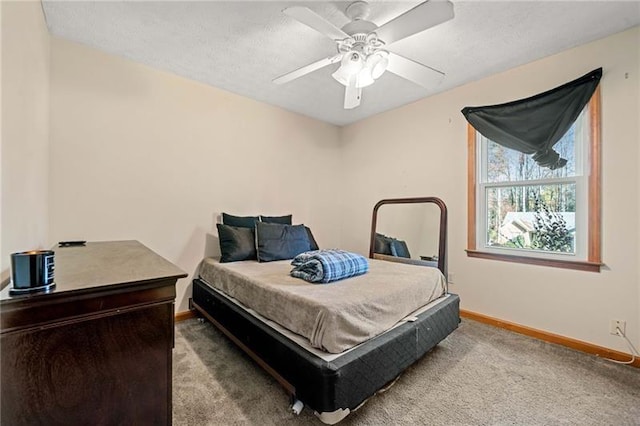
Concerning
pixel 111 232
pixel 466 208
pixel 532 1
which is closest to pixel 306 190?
pixel 466 208

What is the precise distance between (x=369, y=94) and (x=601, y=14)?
6.26 feet

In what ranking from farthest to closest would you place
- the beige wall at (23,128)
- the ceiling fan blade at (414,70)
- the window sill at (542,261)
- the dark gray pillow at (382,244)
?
1. the dark gray pillow at (382,244)
2. the window sill at (542,261)
3. the ceiling fan blade at (414,70)
4. the beige wall at (23,128)

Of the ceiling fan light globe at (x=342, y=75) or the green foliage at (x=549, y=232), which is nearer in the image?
the ceiling fan light globe at (x=342, y=75)

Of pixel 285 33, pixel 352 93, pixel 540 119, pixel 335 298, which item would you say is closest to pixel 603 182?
pixel 540 119

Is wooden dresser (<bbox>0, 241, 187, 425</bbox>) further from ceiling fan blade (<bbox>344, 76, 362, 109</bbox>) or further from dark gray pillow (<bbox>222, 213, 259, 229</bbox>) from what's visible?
dark gray pillow (<bbox>222, 213, 259, 229</bbox>)

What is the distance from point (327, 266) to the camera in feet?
6.61

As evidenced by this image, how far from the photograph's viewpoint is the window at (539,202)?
2.27 meters

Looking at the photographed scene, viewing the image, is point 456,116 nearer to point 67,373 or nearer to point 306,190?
point 306,190

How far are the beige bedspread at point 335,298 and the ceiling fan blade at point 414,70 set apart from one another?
5.01ft

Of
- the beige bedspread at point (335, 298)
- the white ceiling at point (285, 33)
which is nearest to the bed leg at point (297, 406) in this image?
the beige bedspread at point (335, 298)

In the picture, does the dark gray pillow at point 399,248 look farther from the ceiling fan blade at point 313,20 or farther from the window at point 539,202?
the ceiling fan blade at point 313,20

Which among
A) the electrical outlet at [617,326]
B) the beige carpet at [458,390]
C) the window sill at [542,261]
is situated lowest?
the beige carpet at [458,390]

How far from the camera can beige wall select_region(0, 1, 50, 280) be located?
1152mm

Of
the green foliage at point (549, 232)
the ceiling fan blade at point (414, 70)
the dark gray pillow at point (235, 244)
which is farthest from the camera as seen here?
the dark gray pillow at point (235, 244)
